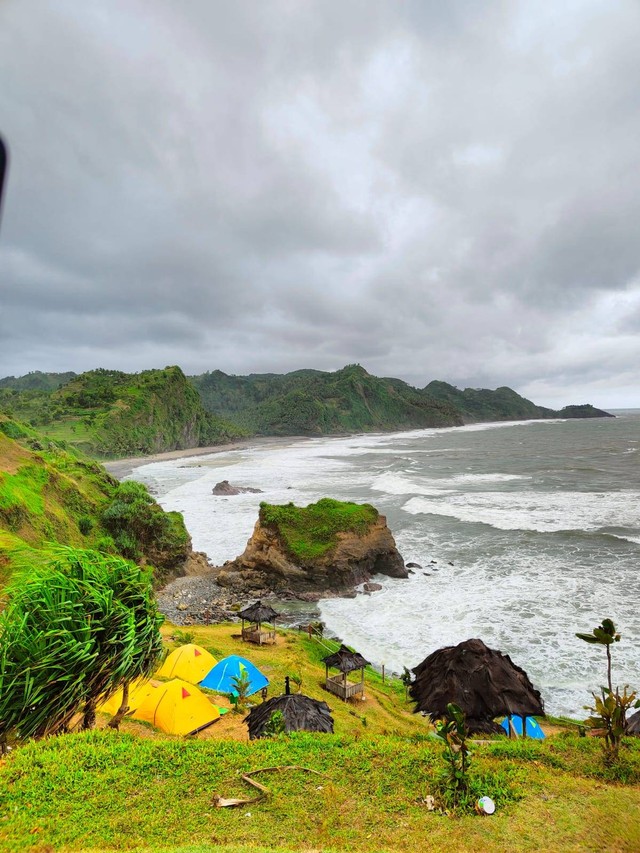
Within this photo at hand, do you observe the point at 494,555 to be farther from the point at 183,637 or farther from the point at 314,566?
the point at 183,637

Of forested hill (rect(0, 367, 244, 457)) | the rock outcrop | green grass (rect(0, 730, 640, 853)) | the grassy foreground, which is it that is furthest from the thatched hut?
forested hill (rect(0, 367, 244, 457))

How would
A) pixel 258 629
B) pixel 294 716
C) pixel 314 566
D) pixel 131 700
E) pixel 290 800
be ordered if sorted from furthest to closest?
pixel 314 566 → pixel 258 629 → pixel 131 700 → pixel 294 716 → pixel 290 800

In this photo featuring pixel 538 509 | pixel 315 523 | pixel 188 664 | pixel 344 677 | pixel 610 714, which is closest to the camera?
pixel 610 714

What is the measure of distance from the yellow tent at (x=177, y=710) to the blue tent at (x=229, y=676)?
5.12ft

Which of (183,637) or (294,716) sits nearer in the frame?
(294,716)

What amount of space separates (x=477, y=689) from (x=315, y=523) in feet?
58.9

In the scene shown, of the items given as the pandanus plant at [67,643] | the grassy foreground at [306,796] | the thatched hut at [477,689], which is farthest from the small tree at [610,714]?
the pandanus plant at [67,643]

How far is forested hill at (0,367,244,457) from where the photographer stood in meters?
95.6

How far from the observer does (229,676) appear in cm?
1367

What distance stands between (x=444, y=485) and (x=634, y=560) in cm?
2789

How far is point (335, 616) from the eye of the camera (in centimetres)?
2275

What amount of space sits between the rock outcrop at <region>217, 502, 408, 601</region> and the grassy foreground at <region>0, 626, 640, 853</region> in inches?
696

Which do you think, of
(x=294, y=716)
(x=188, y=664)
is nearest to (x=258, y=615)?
(x=188, y=664)

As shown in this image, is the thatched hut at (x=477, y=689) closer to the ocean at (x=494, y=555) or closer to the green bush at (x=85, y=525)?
the ocean at (x=494, y=555)
